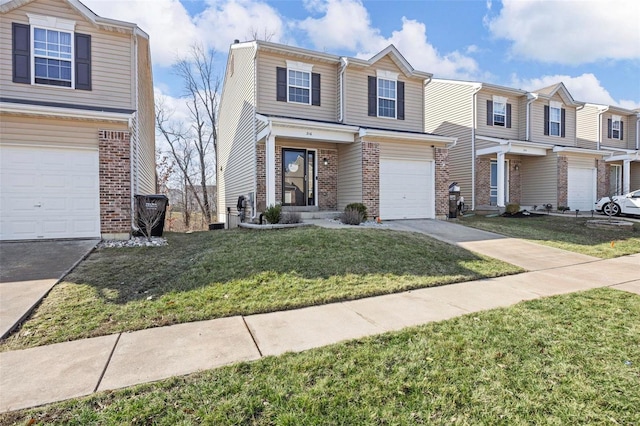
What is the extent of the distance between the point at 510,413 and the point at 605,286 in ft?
15.1

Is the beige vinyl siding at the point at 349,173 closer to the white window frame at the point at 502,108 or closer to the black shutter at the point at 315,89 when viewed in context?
the black shutter at the point at 315,89

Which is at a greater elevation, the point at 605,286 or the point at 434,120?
A: the point at 434,120

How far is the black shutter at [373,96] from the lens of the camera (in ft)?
45.6

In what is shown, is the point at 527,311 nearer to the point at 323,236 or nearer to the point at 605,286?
the point at 605,286

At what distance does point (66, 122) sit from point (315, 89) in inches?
319

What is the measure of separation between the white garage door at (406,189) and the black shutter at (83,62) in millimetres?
9632

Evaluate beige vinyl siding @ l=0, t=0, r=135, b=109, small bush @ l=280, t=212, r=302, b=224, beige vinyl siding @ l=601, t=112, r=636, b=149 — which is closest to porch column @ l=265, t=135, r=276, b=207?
small bush @ l=280, t=212, r=302, b=224

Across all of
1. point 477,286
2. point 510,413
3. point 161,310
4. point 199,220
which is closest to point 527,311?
point 477,286

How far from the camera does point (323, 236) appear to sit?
309 inches

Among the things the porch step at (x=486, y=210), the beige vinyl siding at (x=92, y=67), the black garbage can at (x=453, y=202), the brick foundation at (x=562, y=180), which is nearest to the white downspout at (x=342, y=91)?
the black garbage can at (x=453, y=202)

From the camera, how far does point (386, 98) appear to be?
14312mm

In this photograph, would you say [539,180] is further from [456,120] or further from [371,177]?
[371,177]

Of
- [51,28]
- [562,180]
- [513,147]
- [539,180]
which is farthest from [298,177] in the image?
[562,180]

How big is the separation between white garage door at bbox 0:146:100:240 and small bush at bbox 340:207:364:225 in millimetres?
6995
